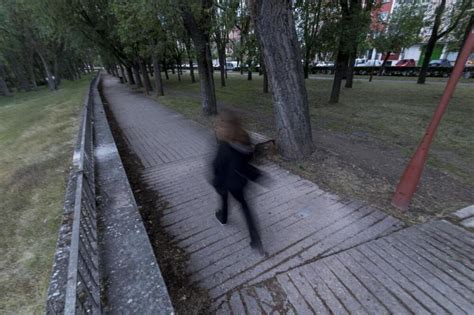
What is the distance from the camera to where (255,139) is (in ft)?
18.6

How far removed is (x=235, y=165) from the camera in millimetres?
2811

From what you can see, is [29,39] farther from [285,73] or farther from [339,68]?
[285,73]

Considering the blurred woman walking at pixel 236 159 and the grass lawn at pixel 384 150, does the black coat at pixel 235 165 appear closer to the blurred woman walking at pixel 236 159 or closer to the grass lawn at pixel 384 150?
the blurred woman walking at pixel 236 159

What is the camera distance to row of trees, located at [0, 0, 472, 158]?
4.59 metres

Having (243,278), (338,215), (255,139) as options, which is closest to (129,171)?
(255,139)

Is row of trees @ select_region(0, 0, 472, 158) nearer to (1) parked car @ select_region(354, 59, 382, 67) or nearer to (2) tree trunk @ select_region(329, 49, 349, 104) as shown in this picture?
(2) tree trunk @ select_region(329, 49, 349, 104)

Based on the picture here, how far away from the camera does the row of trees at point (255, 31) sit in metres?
4.59

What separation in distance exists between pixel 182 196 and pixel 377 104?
11008 millimetres

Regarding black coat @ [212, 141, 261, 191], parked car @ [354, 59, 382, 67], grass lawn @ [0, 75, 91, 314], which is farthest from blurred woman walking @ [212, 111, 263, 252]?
parked car @ [354, 59, 382, 67]

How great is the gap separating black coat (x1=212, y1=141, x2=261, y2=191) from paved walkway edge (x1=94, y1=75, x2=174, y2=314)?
1.13 m

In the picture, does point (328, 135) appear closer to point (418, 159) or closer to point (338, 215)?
point (418, 159)

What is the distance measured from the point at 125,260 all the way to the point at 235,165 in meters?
1.50

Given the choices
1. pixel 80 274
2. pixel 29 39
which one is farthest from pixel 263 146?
pixel 29 39

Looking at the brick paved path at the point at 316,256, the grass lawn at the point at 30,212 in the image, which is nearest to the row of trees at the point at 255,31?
the brick paved path at the point at 316,256
